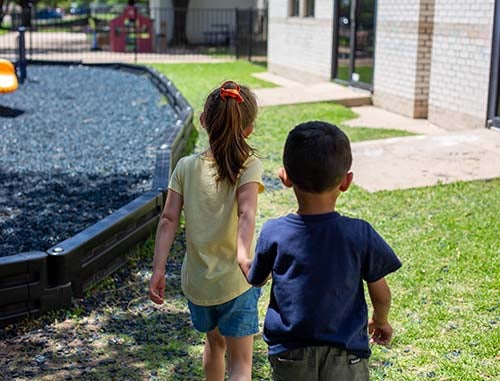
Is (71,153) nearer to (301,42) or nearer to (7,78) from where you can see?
(7,78)

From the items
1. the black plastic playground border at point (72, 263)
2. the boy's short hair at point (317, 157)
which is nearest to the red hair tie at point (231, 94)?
the boy's short hair at point (317, 157)

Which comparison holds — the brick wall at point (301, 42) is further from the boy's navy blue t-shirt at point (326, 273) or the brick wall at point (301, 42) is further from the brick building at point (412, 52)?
the boy's navy blue t-shirt at point (326, 273)

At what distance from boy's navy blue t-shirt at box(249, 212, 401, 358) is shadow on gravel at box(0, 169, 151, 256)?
12.8 ft

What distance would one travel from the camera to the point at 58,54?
87.5 ft

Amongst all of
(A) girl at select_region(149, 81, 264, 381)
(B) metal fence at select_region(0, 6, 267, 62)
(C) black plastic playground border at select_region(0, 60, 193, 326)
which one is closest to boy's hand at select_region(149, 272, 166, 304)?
(A) girl at select_region(149, 81, 264, 381)

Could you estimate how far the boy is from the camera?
102 inches

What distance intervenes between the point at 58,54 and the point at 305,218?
82.9 feet

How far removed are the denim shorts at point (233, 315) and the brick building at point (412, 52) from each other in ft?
26.1

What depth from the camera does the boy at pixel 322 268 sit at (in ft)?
8.54

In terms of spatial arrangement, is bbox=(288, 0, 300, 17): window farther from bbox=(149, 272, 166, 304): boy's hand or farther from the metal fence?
bbox=(149, 272, 166, 304): boy's hand

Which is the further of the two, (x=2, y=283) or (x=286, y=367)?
(x=2, y=283)

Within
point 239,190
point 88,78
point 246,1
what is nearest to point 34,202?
point 239,190

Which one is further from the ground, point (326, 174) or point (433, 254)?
point (326, 174)

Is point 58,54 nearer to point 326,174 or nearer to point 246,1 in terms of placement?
point 246,1
